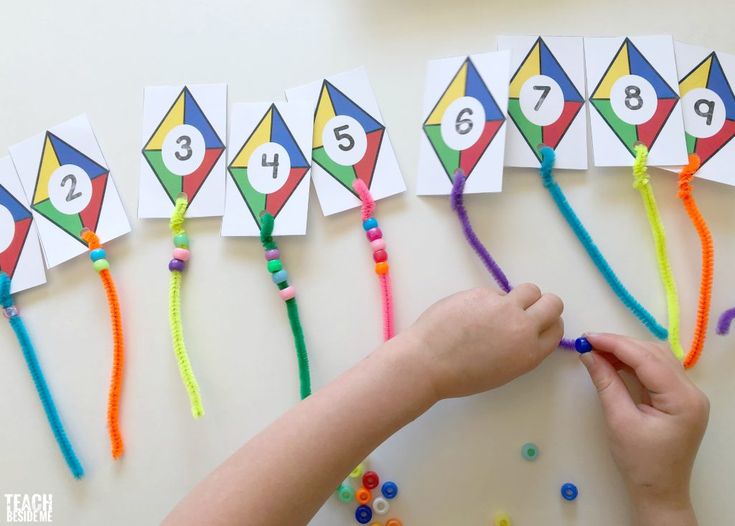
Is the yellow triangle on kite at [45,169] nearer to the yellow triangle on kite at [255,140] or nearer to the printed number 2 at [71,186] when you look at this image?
the printed number 2 at [71,186]

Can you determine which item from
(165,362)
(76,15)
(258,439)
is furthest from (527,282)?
(76,15)

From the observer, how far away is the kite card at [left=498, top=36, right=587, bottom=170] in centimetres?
69

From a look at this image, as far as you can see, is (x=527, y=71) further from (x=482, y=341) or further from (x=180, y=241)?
(x=180, y=241)

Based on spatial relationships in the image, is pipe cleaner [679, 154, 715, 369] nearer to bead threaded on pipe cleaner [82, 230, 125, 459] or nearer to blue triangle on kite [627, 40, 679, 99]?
blue triangle on kite [627, 40, 679, 99]

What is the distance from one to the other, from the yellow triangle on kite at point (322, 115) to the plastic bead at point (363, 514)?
436 mm

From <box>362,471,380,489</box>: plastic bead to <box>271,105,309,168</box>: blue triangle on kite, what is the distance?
14.8 inches

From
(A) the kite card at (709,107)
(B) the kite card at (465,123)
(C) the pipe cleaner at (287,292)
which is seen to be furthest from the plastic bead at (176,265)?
(A) the kite card at (709,107)

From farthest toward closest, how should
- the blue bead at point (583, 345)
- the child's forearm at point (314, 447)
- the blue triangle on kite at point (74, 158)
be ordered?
the blue triangle on kite at point (74, 158) → the blue bead at point (583, 345) → the child's forearm at point (314, 447)

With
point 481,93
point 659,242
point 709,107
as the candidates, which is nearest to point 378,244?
point 481,93

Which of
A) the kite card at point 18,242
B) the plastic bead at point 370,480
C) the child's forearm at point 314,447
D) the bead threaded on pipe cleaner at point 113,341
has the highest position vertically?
the kite card at point 18,242

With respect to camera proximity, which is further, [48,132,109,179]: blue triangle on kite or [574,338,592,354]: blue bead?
[48,132,109,179]: blue triangle on kite

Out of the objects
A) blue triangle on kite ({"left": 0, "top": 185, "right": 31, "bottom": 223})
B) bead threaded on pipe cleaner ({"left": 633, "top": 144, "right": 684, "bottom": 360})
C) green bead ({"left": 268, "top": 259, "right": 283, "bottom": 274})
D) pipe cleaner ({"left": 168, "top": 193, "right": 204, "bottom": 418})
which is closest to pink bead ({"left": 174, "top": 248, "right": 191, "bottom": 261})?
pipe cleaner ({"left": 168, "top": 193, "right": 204, "bottom": 418})

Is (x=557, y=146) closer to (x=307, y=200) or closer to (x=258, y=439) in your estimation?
(x=307, y=200)

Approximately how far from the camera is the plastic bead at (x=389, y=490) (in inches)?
25.9
